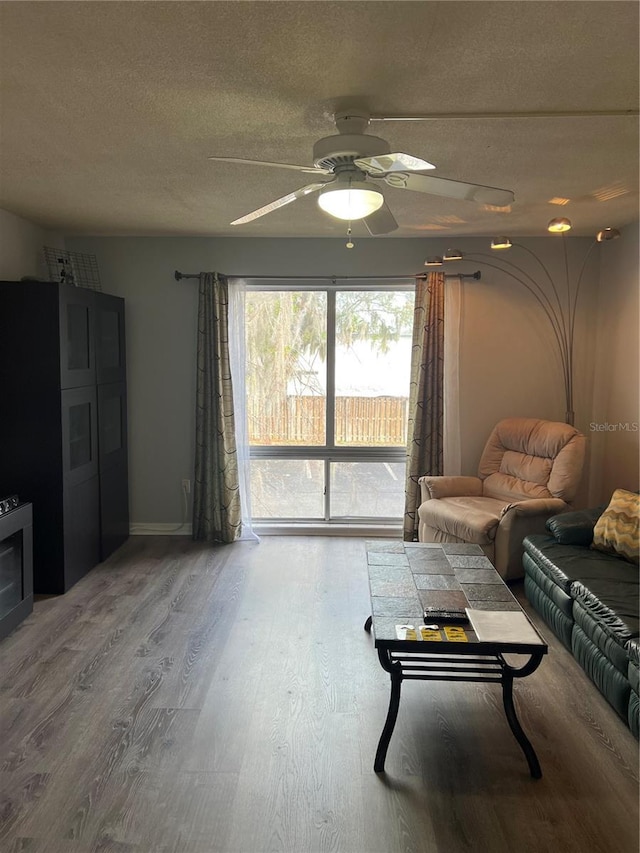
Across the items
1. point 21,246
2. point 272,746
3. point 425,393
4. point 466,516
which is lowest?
point 272,746

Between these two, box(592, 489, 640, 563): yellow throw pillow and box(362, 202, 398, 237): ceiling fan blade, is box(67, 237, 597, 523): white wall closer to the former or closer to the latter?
box(592, 489, 640, 563): yellow throw pillow

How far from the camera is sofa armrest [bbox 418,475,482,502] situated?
434cm

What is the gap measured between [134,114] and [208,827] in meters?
2.53

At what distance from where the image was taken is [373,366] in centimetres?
487

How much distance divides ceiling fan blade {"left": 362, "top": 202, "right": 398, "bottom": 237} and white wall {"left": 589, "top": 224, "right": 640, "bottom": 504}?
239cm

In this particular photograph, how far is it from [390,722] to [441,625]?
1.32 ft

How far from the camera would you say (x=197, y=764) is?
2191mm

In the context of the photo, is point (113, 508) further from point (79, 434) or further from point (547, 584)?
point (547, 584)

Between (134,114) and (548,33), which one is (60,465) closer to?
(134,114)

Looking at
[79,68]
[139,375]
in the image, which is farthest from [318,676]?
[139,375]

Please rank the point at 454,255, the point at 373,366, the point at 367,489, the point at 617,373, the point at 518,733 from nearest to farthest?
the point at 518,733, the point at 454,255, the point at 617,373, the point at 373,366, the point at 367,489

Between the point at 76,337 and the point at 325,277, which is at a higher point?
the point at 325,277

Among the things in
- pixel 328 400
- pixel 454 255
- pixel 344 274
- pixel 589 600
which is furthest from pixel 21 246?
pixel 589 600

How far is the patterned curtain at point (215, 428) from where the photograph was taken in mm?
4613
